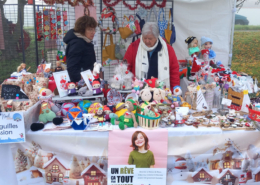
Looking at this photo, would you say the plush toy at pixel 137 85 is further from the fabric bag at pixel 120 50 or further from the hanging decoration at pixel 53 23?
the hanging decoration at pixel 53 23

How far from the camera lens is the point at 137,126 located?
1.98 m

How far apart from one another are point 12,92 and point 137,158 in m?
1.29

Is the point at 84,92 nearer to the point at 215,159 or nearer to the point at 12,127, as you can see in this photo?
the point at 12,127

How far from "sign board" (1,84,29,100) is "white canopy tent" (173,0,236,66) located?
2.88 metres

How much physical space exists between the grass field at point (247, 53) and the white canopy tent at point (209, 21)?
4.66 meters

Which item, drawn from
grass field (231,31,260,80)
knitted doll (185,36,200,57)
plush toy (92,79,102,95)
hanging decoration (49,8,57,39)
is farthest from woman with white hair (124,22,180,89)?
grass field (231,31,260,80)

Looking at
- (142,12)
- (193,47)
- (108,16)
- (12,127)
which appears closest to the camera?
(12,127)

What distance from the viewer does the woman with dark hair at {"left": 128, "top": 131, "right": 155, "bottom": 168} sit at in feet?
6.30

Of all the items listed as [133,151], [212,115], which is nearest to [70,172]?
[133,151]

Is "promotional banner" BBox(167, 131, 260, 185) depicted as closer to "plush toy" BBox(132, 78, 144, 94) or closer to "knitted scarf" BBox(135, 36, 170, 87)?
"plush toy" BBox(132, 78, 144, 94)

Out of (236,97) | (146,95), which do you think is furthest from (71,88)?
(236,97)

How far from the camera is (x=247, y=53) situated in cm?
928

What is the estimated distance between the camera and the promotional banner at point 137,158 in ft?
6.35

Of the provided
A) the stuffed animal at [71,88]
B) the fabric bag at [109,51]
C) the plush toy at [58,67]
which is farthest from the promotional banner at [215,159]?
the fabric bag at [109,51]
